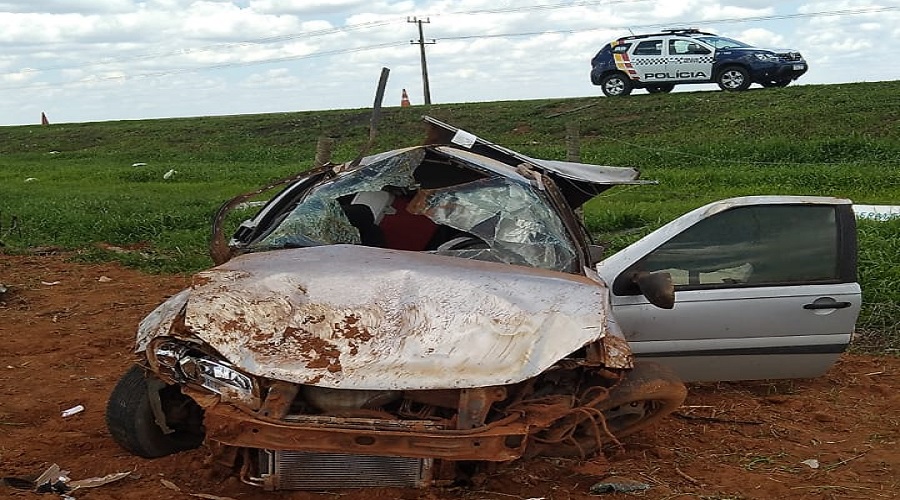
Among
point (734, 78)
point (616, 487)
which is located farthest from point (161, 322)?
point (734, 78)

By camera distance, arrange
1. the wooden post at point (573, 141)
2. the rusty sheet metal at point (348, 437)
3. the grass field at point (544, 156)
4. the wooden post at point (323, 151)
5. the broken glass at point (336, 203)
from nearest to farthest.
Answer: the rusty sheet metal at point (348, 437) → the broken glass at point (336, 203) → the wooden post at point (323, 151) → the wooden post at point (573, 141) → the grass field at point (544, 156)

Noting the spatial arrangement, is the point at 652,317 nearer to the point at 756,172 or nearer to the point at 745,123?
the point at 756,172

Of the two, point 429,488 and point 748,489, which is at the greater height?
point 429,488

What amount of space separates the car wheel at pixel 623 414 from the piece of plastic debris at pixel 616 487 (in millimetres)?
186

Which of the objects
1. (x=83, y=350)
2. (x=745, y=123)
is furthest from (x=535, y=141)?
(x=83, y=350)

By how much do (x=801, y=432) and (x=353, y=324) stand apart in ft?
9.37

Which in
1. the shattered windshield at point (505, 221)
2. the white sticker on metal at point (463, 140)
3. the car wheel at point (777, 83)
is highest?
the white sticker on metal at point (463, 140)

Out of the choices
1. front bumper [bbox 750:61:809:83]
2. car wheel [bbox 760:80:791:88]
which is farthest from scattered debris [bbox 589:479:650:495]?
car wheel [bbox 760:80:791:88]

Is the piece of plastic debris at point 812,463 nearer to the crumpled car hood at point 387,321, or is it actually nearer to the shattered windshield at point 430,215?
the crumpled car hood at point 387,321

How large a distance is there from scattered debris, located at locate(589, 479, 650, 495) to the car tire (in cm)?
2447

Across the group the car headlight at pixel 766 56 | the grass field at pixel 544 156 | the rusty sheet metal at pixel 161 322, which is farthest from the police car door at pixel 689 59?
the rusty sheet metal at pixel 161 322

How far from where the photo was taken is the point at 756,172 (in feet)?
52.9

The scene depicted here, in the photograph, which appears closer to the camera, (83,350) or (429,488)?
(429,488)

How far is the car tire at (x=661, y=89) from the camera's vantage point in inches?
1088
